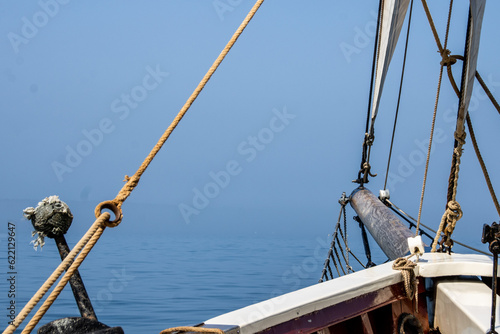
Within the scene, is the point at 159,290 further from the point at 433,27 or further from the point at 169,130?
the point at 169,130

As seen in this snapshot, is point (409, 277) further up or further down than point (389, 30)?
further down

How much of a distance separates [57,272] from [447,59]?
3.13 metres

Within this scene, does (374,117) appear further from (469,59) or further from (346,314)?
(346,314)

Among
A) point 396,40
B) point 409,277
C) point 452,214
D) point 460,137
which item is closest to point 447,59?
point 460,137

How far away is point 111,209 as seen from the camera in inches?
94.1

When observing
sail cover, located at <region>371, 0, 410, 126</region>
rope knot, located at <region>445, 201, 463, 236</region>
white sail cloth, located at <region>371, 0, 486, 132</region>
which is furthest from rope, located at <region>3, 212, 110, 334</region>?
sail cover, located at <region>371, 0, 410, 126</region>

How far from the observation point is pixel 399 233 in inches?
197

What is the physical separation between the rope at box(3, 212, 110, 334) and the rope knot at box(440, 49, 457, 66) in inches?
112

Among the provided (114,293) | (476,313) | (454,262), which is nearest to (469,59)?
(454,262)

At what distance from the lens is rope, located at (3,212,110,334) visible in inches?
81.4

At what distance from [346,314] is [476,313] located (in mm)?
604

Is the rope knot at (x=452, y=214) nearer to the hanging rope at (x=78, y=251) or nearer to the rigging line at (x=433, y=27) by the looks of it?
the rigging line at (x=433, y=27)

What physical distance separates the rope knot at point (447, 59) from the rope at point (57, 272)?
2.83m

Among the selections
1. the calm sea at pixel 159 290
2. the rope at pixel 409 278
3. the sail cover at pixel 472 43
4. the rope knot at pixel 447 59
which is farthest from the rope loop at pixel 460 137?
the calm sea at pixel 159 290
